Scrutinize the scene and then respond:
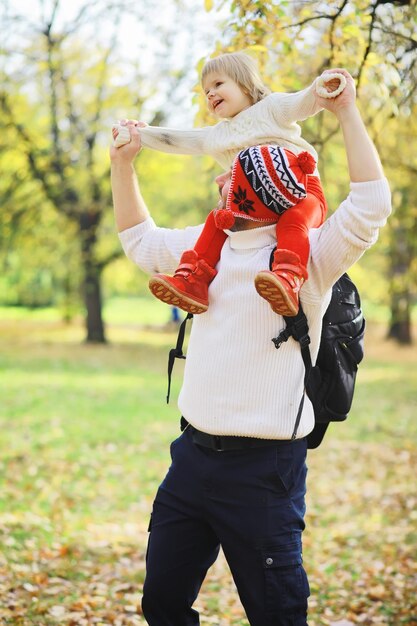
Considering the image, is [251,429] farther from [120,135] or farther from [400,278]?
[400,278]

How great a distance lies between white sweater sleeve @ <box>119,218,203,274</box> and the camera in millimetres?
2453

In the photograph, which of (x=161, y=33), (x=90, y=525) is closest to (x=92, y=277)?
(x=161, y=33)

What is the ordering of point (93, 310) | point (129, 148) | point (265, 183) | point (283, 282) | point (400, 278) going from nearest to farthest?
point (283, 282), point (265, 183), point (129, 148), point (400, 278), point (93, 310)

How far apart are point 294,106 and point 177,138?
46 cm

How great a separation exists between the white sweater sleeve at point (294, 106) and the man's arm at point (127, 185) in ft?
1.74

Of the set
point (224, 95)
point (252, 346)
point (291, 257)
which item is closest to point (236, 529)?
point (252, 346)

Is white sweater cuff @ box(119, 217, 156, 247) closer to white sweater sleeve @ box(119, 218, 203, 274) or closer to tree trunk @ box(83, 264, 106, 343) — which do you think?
white sweater sleeve @ box(119, 218, 203, 274)

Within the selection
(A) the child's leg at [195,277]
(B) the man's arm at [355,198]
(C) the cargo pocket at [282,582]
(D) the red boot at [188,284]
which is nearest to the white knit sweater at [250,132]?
(B) the man's arm at [355,198]

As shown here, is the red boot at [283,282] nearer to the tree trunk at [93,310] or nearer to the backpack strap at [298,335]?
the backpack strap at [298,335]

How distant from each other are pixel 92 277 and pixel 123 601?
54.5 feet

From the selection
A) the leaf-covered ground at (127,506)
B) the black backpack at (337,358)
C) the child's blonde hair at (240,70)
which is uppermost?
the child's blonde hair at (240,70)

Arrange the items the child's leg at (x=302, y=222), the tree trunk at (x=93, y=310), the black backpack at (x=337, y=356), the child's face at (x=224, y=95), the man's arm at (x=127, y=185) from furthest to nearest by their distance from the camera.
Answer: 1. the tree trunk at (x=93, y=310)
2. the man's arm at (x=127, y=185)
3. the black backpack at (x=337, y=356)
4. the child's face at (x=224, y=95)
5. the child's leg at (x=302, y=222)

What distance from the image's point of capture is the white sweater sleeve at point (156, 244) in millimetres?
2453

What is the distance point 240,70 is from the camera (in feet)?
7.18
